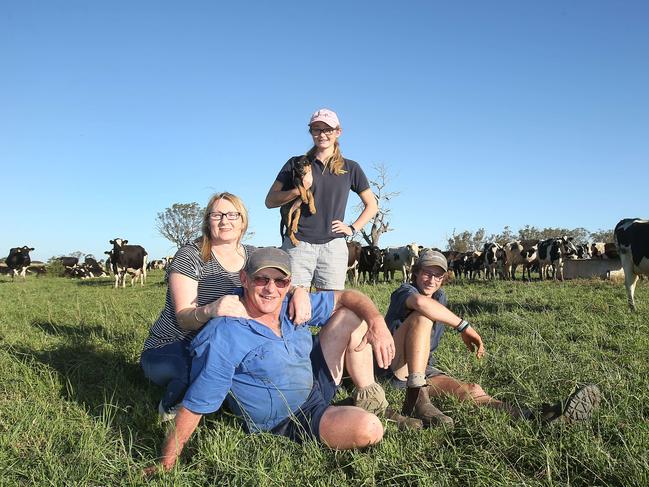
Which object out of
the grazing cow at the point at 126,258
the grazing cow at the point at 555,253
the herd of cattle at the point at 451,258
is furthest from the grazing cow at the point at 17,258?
the grazing cow at the point at 555,253

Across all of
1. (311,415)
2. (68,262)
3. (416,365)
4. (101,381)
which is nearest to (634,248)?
(416,365)

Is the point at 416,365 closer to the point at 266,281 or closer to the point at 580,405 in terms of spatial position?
the point at 580,405

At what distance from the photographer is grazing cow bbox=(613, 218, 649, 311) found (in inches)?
374

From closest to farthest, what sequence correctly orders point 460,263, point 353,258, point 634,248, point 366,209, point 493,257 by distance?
point 366,209, point 634,248, point 353,258, point 493,257, point 460,263

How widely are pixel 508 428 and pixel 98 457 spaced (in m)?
2.08

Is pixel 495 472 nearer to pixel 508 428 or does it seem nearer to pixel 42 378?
pixel 508 428

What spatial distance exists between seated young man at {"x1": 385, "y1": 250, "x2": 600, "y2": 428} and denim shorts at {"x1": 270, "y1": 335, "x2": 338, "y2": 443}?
0.54m

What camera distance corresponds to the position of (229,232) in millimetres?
3607

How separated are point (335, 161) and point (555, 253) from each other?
19370 millimetres

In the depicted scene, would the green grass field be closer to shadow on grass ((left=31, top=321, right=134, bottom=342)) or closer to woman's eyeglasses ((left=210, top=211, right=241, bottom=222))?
shadow on grass ((left=31, top=321, right=134, bottom=342))


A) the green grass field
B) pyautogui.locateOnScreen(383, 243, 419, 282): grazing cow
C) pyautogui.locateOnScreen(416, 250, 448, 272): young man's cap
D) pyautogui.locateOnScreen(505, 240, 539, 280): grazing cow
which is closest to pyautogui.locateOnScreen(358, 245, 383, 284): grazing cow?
pyautogui.locateOnScreen(383, 243, 419, 282): grazing cow

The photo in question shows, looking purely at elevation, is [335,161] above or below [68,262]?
above

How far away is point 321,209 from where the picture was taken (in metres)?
4.46

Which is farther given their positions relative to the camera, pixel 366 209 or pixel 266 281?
pixel 366 209
